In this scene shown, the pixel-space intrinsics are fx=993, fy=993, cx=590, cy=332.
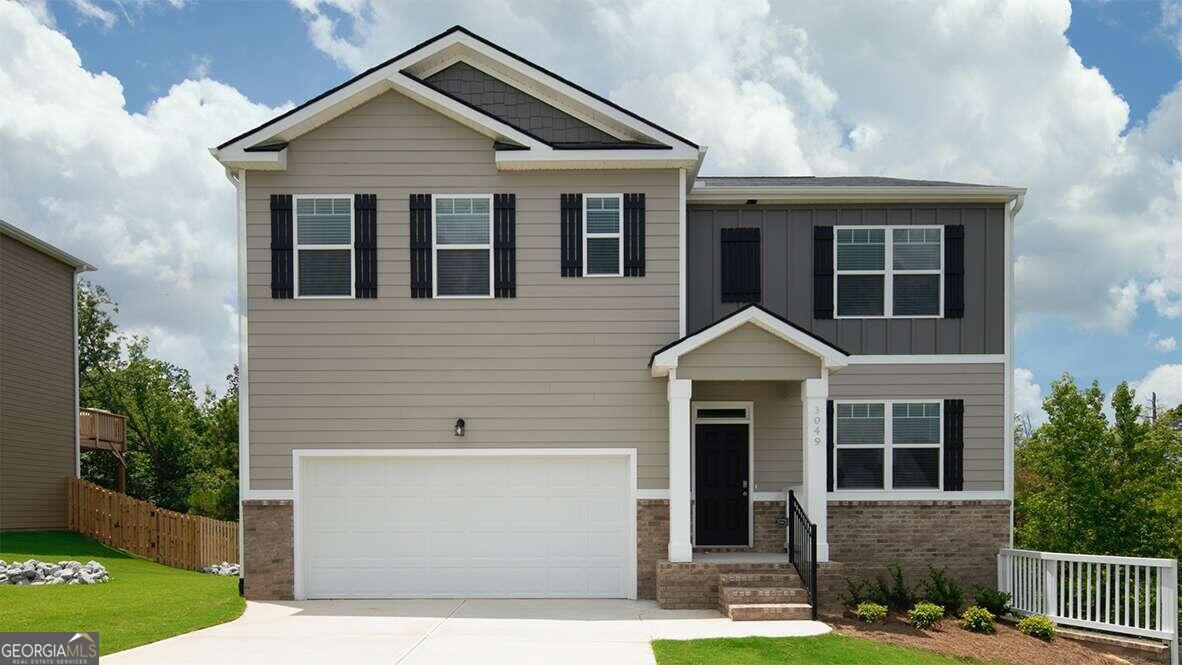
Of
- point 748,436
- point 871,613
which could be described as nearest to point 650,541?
point 748,436

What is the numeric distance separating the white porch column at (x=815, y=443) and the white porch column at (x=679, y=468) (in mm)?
1601

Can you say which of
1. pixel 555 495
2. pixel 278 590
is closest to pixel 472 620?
pixel 555 495

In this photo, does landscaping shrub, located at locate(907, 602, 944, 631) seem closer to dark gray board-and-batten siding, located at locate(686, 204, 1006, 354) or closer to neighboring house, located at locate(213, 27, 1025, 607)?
neighboring house, located at locate(213, 27, 1025, 607)

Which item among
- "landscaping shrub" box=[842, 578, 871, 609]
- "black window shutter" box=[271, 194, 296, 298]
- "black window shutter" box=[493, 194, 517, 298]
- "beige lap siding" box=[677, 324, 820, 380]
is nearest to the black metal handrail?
"landscaping shrub" box=[842, 578, 871, 609]

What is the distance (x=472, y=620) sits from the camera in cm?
1195

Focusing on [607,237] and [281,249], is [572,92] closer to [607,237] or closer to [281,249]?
[607,237]

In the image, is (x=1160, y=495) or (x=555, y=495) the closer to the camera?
(x=555, y=495)

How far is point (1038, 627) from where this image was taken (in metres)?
12.3

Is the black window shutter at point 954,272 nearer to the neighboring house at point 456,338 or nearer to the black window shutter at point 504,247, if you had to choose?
the neighboring house at point 456,338

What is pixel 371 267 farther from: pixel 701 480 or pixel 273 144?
pixel 701 480

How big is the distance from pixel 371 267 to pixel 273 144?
2152 millimetres

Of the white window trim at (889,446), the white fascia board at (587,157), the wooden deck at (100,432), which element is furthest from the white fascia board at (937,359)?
the wooden deck at (100,432)

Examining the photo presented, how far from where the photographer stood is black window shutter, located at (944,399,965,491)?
14484mm

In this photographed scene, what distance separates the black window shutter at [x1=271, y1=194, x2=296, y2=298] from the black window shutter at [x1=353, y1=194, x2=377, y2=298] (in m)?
0.89
